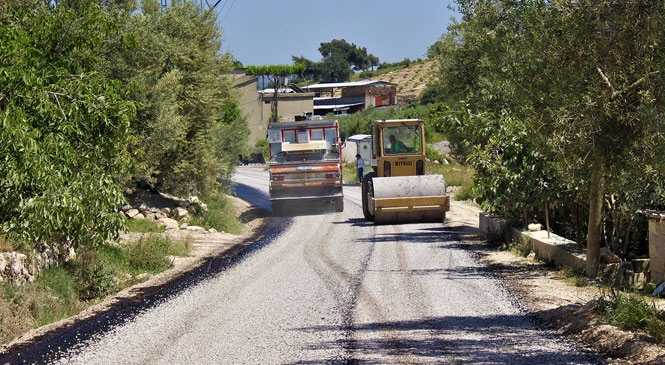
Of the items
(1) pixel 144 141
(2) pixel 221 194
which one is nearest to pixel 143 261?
(1) pixel 144 141

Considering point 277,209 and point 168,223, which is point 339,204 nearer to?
point 277,209

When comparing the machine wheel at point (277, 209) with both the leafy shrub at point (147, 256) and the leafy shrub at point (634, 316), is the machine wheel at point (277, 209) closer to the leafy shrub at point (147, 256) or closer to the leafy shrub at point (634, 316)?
the leafy shrub at point (147, 256)

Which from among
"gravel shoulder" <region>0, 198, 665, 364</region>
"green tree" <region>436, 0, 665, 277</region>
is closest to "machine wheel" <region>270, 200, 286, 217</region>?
"gravel shoulder" <region>0, 198, 665, 364</region>

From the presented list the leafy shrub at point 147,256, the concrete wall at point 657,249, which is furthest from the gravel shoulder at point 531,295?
the concrete wall at point 657,249

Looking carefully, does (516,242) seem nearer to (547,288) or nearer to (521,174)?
(521,174)

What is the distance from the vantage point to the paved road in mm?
9414

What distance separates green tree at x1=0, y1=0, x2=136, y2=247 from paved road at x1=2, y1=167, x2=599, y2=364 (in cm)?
165

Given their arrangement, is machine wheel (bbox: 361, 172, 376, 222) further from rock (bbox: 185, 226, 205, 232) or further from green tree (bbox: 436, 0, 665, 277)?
green tree (bbox: 436, 0, 665, 277)

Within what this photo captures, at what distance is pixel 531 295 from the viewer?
43.0 feet

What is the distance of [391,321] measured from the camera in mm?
11156

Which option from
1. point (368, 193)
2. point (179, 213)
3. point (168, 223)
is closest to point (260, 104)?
point (179, 213)

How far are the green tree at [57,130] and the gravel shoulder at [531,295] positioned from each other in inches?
78.3

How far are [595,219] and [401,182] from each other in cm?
1004

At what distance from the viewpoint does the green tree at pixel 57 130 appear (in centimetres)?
966
